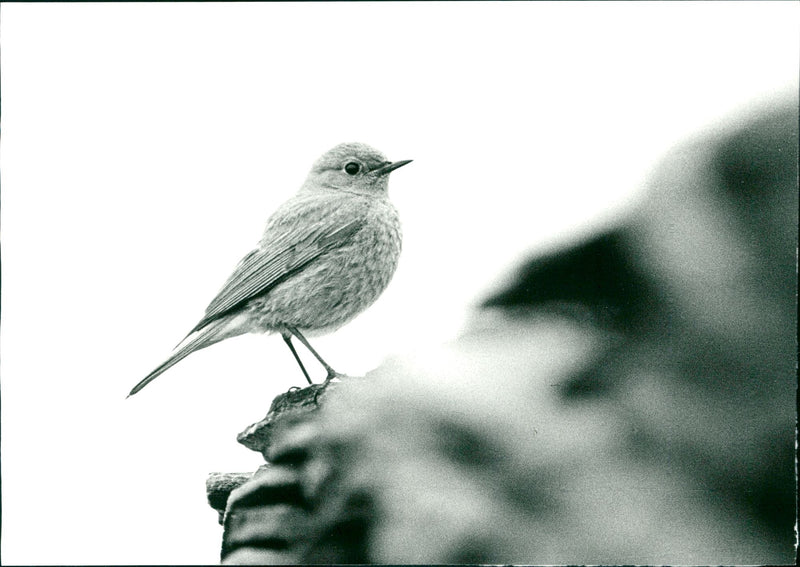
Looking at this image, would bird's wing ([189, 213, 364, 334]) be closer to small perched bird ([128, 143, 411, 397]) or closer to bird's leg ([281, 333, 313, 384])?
small perched bird ([128, 143, 411, 397])

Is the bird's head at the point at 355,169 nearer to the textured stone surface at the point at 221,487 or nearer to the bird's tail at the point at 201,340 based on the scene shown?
the bird's tail at the point at 201,340

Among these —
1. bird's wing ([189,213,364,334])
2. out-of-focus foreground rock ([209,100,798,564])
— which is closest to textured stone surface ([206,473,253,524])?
out-of-focus foreground rock ([209,100,798,564])

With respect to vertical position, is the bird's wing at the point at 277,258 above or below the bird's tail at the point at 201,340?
above

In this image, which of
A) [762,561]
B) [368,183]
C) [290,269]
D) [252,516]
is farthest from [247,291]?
[762,561]

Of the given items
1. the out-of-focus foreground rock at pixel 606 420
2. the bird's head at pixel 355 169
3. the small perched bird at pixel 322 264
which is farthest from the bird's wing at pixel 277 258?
the out-of-focus foreground rock at pixel 606 420

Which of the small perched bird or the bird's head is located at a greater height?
the bird's head
